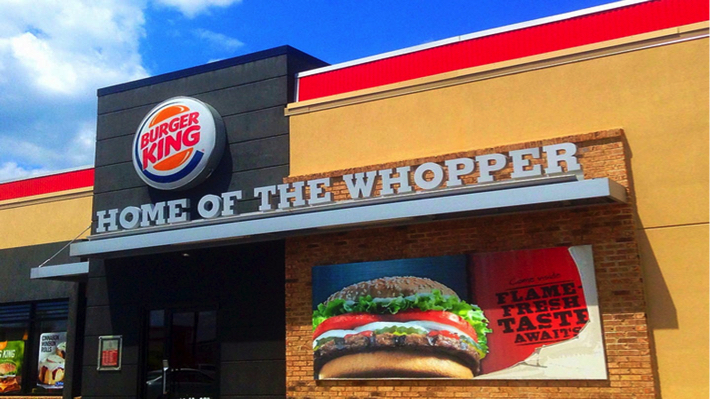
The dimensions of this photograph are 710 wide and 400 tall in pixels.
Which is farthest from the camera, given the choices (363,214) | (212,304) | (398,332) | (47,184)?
(47,184)

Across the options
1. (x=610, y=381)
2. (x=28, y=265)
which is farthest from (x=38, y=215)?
(x=610, y=381)

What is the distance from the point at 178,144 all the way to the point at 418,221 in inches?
231

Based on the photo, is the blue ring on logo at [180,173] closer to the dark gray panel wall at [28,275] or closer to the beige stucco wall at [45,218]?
the beige stucco wall at [45,218]

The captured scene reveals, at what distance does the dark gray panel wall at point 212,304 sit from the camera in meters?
14.2

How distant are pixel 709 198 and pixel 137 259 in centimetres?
1137

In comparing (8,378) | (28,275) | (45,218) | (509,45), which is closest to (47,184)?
(45,218)

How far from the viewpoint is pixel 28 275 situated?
19.5 metres

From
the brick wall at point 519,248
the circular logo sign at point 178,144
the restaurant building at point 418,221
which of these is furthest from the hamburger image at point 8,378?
the brick wall at point 519,248

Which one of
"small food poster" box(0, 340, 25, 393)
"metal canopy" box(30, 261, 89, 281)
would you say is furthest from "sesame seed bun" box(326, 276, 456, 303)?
"small food poster" box(0, 340, 25, 393)

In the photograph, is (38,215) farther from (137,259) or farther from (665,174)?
(665,174)

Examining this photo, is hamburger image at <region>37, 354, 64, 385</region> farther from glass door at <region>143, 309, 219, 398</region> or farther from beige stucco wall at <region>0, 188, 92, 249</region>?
glass door at <region>143, 309, 219, 398</region>

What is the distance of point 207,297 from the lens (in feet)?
49.3

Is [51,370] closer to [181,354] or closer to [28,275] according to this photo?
[28,275]

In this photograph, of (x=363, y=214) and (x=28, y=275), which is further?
(x=28, y=275)
